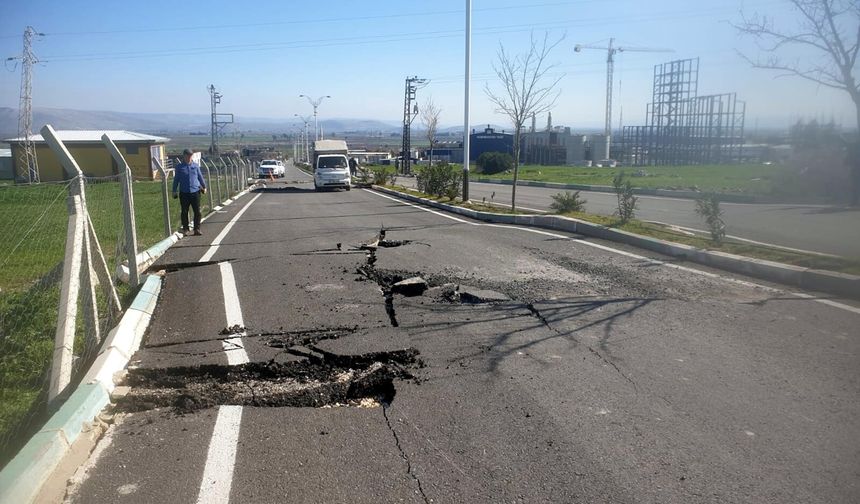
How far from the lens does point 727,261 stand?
10.1 metres

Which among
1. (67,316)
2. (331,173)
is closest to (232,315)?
(67,316)

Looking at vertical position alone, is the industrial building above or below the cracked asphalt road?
above

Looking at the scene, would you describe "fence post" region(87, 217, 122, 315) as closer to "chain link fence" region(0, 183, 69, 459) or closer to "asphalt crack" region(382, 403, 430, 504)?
"chain link fence" region(0, 183, 69, 459)

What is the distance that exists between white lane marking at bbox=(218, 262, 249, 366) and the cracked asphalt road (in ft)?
0.32

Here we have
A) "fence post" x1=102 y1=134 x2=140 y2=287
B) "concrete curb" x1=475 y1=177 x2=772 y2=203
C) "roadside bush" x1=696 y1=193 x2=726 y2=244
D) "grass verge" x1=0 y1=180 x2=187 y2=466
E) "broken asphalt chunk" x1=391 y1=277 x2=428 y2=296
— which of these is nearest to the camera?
"grass verge" x1=0 y1=180 x2=187 y2=466

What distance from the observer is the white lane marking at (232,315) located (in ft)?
19.7

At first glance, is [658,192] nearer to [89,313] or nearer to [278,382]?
[278,382]

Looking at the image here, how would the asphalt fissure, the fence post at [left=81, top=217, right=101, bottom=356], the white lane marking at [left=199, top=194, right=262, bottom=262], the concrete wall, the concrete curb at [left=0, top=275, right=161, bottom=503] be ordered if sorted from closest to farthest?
1. the concrete curb at [left=0, top=275, right=161, bottom=503]
2. the asphalt fissure
3. the fence post at [left=81, top=217, right=101, bottom=356]
4. the white lane marking at [left=199, top=194, right=262, bottom=262]
5. the concrete wall

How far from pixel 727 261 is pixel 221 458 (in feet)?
27.2

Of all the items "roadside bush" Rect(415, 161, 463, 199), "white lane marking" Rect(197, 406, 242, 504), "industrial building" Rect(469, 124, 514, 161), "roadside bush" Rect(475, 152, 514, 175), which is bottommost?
"white lane marking" Rect(197, 406, 242, 504)

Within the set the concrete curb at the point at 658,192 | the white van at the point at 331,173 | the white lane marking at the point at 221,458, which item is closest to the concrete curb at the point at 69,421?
the white lane marking at the point at 221,458

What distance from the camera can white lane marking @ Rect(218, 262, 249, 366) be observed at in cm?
602

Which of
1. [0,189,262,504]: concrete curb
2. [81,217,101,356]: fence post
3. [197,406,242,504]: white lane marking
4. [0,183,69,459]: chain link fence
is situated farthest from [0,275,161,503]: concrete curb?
[197,406,242,504]: white lane marking

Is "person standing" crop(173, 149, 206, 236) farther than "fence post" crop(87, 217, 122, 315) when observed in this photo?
Yes
